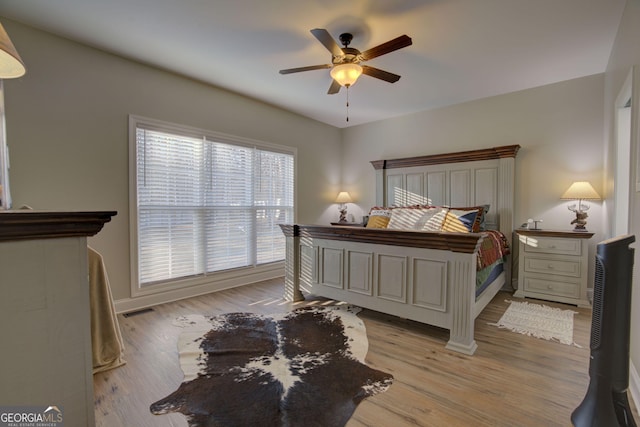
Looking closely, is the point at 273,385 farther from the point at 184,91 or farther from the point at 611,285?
the point at 184,91

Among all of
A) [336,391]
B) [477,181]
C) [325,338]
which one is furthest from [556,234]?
[336,391]

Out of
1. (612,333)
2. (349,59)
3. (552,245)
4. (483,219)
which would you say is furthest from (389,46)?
(552,245)

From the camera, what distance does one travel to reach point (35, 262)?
0.90m

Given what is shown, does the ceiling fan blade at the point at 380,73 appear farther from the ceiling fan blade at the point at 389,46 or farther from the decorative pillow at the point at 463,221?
the decorative pillow at the point at 463,221

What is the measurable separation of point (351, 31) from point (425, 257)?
83.8 inches

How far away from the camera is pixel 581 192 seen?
340 centimetres

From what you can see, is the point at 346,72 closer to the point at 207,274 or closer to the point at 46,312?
the point at 46,312

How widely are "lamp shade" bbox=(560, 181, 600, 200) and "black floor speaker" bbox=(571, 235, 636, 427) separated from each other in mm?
2691

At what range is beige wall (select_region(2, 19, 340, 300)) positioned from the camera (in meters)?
2.58

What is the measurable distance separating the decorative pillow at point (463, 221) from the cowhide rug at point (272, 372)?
5.75 feet

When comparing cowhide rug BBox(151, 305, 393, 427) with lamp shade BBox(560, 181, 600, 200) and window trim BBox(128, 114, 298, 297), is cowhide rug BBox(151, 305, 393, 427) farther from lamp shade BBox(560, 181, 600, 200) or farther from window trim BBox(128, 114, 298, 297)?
lamp shade BBox(560, 181, 600, 200)

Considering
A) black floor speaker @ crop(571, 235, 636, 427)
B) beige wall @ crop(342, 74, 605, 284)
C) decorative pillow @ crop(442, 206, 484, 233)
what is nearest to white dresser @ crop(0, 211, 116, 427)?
black floor speaker @ crop(571, 235, 636, 427)

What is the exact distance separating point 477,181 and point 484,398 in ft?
10.8

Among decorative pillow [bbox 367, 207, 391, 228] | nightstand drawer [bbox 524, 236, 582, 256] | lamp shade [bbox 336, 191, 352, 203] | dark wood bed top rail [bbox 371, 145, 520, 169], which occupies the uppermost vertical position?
dark wood bed top rail [bbox 371, 145, 520, 169]
